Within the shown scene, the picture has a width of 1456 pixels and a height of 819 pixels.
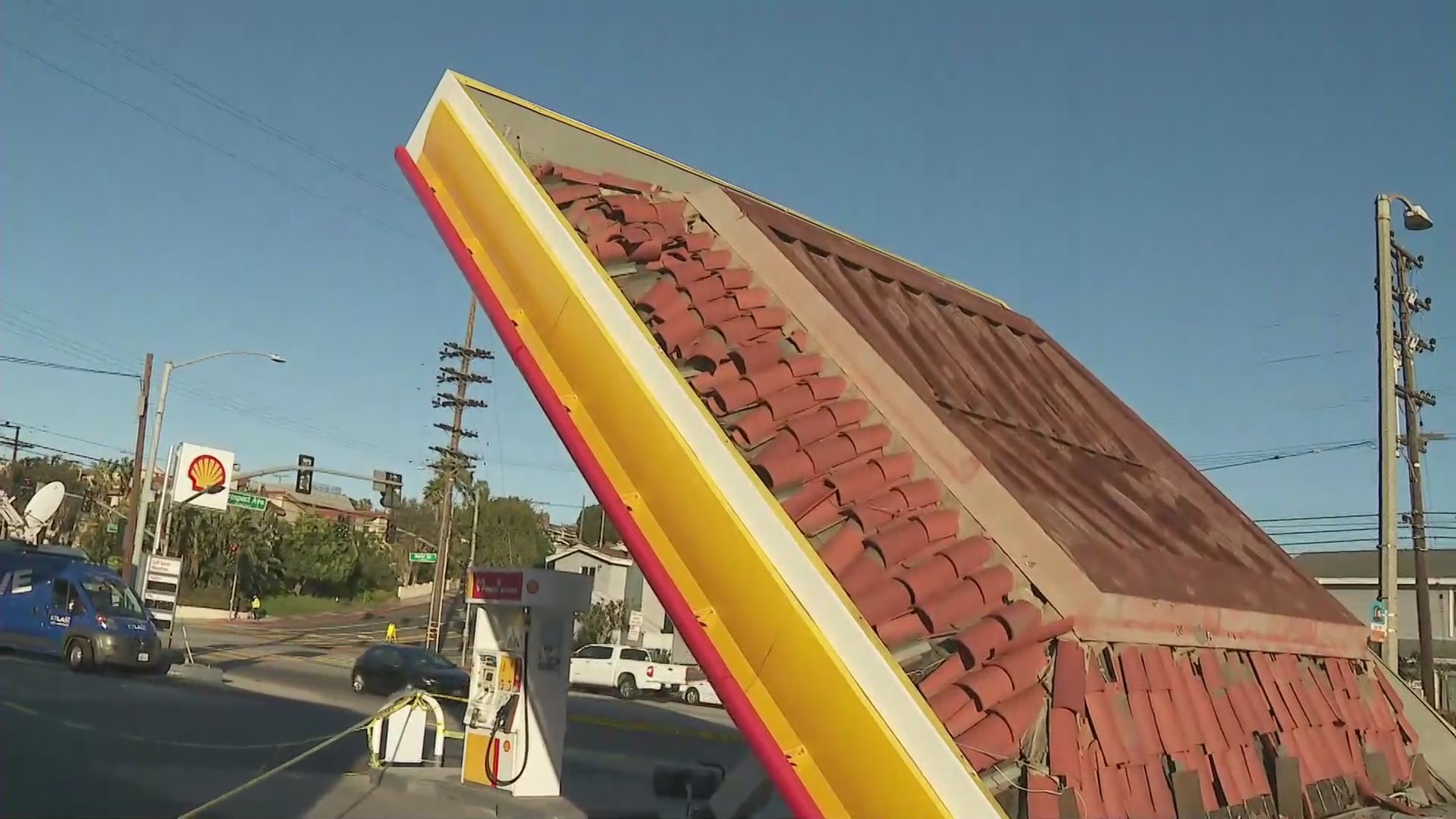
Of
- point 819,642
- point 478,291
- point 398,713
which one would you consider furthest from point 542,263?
point 398,713

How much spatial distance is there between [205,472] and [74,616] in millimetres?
11357

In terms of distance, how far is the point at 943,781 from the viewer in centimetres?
435

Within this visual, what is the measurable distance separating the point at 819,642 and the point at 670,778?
4.30 metres

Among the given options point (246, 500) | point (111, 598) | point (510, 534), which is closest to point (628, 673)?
point (246, 500)

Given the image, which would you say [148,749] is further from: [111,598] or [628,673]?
[628,673]

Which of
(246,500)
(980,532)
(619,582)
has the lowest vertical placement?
(619,582)

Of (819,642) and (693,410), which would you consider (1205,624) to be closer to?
(819,642)

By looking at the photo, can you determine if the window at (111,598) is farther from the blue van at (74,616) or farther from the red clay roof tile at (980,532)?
the red clay roof tile at (980,532)

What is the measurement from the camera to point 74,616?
23438 mm

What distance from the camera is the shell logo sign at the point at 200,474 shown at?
33812 mm

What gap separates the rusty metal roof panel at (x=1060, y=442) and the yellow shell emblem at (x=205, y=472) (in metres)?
30.3

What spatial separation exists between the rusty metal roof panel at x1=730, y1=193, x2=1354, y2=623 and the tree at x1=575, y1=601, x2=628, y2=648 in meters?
40.4

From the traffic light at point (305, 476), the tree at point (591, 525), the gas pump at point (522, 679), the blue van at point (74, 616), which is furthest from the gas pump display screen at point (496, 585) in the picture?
the tree at point (591, 525)

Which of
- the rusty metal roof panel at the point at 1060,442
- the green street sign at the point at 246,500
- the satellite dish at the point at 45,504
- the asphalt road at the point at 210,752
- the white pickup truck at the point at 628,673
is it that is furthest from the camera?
the white pickup truck at the point at 628,673
